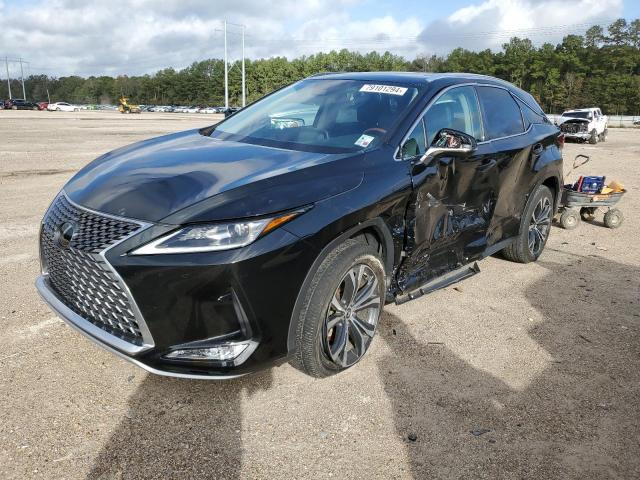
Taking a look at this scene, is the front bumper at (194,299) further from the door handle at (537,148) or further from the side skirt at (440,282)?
the door handle at (537,148)

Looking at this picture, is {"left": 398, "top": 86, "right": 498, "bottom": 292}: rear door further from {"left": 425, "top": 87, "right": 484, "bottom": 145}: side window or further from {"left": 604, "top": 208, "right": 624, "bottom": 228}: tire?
{"left": 604, "top": 208, "right": 624, "bottom": 228}: tire

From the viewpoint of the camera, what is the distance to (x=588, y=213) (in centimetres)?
793

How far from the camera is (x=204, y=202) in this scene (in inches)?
103

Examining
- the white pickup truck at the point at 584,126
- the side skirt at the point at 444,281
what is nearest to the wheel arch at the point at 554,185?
the side skirt at the point at 444,281

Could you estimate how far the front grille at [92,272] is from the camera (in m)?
2.56

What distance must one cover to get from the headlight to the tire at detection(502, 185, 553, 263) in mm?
3465

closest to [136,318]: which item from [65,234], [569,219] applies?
[65,234]

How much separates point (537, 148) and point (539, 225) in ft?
2.88

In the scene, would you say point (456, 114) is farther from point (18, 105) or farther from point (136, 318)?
point (18, 105)

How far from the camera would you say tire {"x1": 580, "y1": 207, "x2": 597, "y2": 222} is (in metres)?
7.88

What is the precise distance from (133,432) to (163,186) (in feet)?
4.11

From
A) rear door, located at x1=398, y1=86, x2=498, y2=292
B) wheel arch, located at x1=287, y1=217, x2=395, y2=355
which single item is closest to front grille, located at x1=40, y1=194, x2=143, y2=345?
wheel arch, located at x1=287, y1=217, x2=395, y2=355

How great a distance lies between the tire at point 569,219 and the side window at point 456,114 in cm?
353

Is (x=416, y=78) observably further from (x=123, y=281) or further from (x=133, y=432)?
(x=133, y=432)
